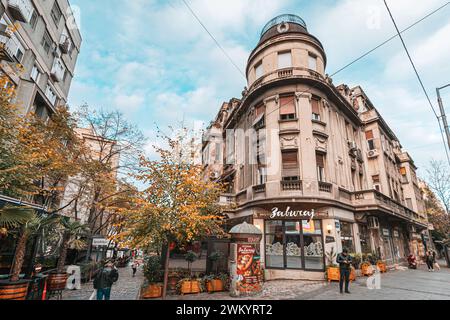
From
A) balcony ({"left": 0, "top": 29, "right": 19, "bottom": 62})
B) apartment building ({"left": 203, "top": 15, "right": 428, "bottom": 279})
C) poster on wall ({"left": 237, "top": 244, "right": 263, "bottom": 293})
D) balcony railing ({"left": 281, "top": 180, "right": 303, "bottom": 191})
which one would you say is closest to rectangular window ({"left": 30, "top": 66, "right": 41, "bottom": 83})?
balcony ({"left": 0, "top": 29, "right": 19, "bottom": 62})

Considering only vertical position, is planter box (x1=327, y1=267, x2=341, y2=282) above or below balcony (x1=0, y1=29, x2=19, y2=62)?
below

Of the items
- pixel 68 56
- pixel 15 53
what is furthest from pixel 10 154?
pixel 68 56

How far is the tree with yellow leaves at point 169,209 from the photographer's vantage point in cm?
913

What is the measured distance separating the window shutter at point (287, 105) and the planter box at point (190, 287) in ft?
39.9

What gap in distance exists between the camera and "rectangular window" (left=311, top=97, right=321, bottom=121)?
16.5 meters

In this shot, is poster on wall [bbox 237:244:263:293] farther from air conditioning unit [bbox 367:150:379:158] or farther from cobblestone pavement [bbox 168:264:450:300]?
air conditioning unit [bbox 367:150:379:158]

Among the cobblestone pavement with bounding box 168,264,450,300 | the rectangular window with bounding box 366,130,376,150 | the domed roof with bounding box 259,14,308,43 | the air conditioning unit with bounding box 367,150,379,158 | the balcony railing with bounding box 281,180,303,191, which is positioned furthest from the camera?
the rectangular window with bounding box 366,130,376,150

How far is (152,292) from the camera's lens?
9.64 metres

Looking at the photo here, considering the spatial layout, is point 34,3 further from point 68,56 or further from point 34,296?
point 34,296

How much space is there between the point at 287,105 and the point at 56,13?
23.0 meters

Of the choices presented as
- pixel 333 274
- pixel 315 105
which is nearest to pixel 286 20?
pixel 315 105

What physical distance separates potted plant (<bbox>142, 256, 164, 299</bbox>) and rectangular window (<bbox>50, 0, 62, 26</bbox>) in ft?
76.9

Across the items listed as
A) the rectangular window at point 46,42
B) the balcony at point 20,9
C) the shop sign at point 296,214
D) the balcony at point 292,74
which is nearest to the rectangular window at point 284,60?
the balcony at point 292,74

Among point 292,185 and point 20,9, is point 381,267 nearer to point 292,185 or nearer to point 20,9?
point 292,185
